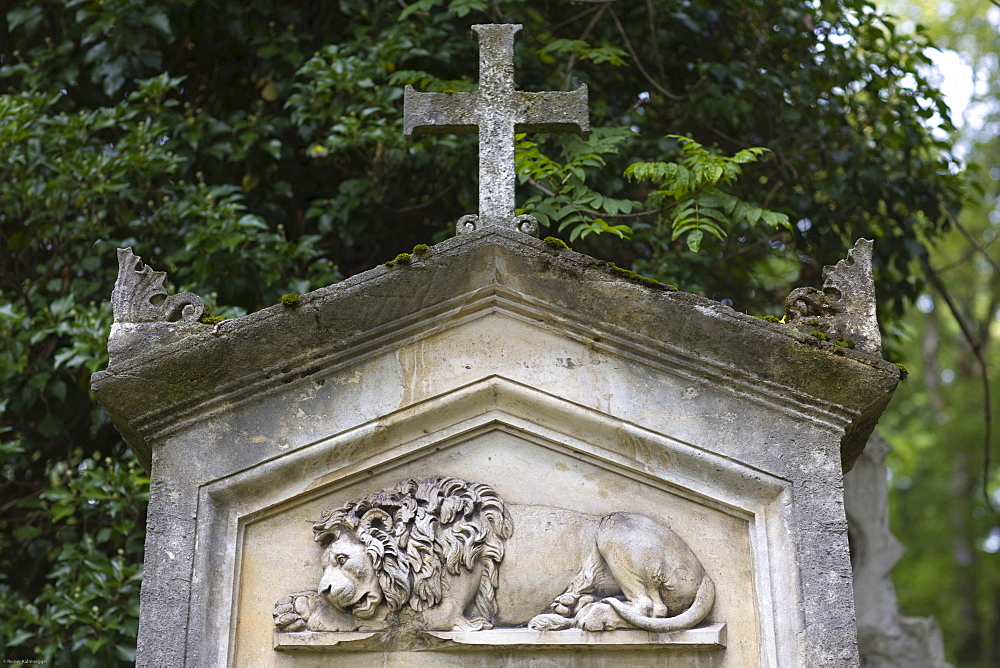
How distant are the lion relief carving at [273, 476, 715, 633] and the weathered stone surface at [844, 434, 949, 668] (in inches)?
158

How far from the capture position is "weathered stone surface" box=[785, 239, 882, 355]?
348 cm

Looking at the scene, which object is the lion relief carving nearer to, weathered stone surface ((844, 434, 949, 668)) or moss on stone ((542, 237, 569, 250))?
moss on stone ((542, 237, 569, 250))

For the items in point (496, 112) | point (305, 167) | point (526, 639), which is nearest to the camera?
point (526, 639)

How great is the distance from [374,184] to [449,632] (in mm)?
3217

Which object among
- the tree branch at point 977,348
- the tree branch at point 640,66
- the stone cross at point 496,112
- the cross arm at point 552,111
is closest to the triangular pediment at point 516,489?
the stone cross at point 496,112

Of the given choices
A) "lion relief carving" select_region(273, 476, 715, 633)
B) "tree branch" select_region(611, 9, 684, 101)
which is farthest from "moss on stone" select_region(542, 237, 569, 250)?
"tree branch" select_region(611, 9, 684, 101)

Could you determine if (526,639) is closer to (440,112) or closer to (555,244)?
(555,244)

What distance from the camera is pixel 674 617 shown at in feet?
11.0

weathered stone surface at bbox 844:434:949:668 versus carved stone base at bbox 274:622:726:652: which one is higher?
weathered stone surface at bbox 844:434:949:668

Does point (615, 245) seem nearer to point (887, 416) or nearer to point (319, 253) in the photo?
point (319, 253)

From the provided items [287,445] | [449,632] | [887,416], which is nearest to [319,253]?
[287,445]

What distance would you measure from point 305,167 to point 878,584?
14.3 feet

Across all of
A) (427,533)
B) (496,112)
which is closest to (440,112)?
(496,112)

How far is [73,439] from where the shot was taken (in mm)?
5883
